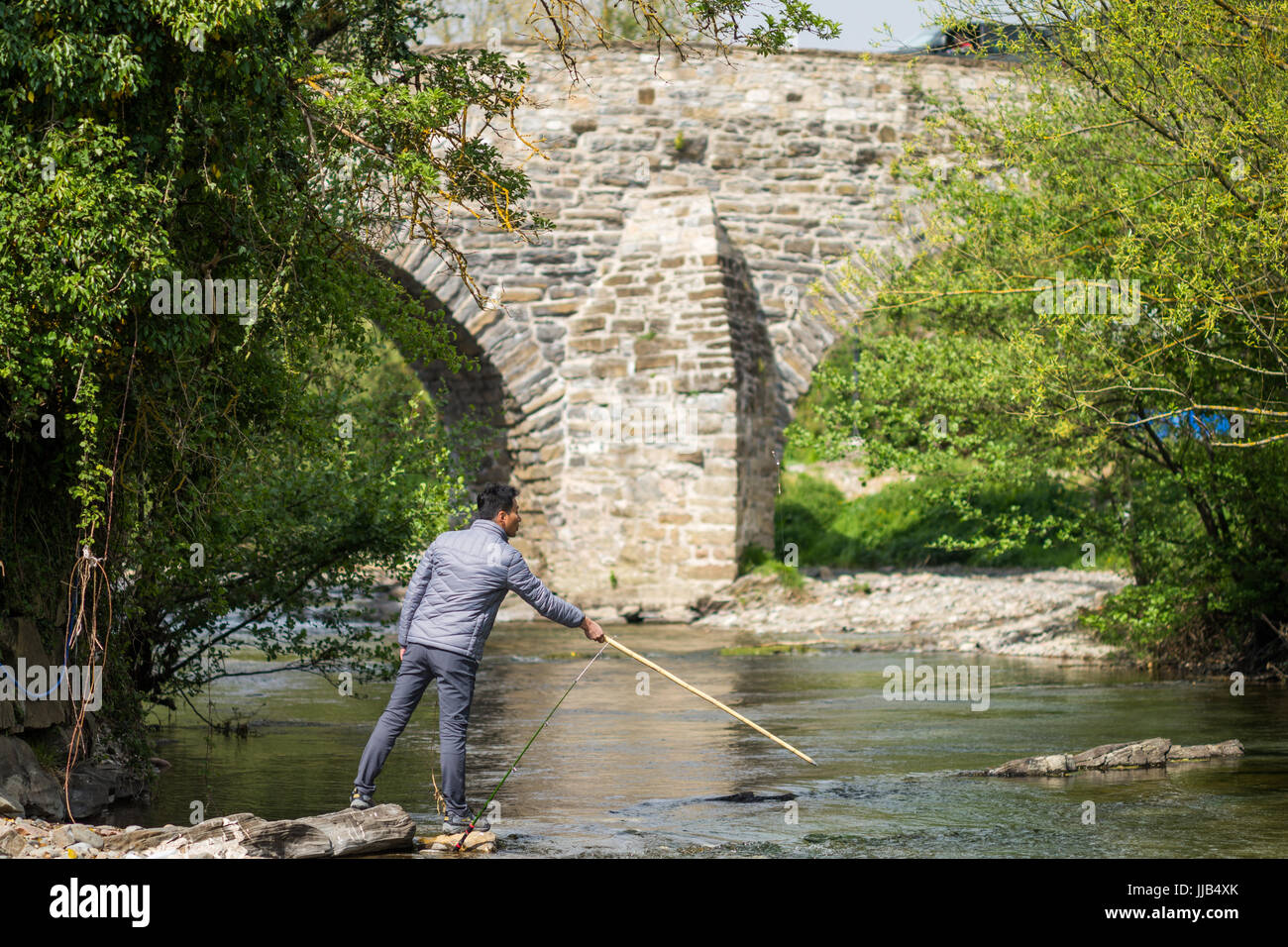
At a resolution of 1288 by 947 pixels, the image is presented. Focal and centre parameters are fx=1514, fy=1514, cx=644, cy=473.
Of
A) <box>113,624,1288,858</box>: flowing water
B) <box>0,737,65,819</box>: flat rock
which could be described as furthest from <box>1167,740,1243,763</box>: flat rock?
<box>0,737,65,819</box>: flat rock

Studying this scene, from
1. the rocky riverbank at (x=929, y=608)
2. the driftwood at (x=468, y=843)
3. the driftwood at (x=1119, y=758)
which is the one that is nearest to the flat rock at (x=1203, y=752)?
the driftwood at (x=1119, y=758)

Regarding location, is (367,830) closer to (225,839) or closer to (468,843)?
(468,843)

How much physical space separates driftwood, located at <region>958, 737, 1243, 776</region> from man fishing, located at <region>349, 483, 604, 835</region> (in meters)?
3.07

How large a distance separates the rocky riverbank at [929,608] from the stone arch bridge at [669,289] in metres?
0.87

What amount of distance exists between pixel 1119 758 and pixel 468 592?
4.33 meters

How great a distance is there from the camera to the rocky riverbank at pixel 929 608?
58.1 feet

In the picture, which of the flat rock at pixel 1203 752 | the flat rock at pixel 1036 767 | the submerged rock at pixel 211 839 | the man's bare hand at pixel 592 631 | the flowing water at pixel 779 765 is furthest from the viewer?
the flat rock at pixel 1203 752

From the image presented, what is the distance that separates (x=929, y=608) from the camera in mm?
20297

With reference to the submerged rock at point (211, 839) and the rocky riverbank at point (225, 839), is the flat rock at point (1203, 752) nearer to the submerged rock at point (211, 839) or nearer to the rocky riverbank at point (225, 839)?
the rocky riverbank at point (225, 839)

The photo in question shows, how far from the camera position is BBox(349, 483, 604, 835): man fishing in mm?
7312

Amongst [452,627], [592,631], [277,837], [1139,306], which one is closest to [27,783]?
[277,837]

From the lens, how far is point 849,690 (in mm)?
13852

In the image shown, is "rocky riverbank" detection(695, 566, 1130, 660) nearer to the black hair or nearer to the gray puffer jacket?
the black hair
